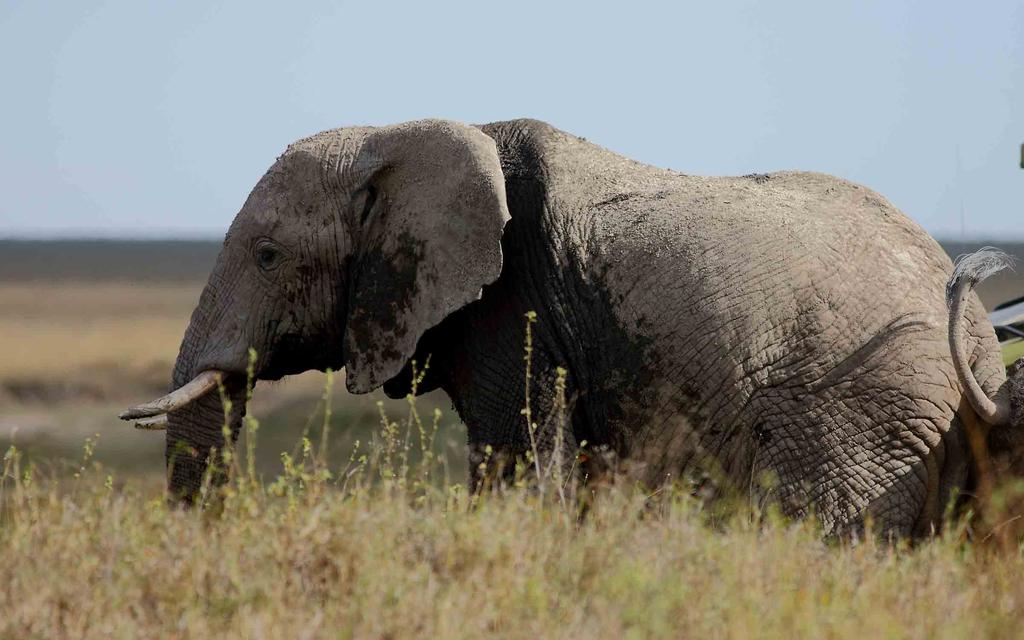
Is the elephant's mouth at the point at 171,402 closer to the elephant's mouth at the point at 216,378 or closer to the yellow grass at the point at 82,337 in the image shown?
the elephant's mouth at the point at 216,378

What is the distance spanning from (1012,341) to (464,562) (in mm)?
5575

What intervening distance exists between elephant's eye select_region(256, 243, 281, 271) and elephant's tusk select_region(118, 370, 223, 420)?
0.56 meters

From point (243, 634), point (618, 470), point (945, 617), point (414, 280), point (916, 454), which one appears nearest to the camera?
point (243, 634)

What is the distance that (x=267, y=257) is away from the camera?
813cm

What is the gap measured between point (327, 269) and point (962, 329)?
302 cm

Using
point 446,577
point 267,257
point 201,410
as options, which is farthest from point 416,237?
point 446,577

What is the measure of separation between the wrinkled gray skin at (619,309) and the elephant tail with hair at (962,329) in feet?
0.58

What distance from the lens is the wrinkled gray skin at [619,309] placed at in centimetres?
689

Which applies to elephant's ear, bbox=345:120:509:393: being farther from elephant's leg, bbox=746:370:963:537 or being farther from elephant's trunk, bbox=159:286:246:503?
elephant's leg, bbox=746:370:963:537

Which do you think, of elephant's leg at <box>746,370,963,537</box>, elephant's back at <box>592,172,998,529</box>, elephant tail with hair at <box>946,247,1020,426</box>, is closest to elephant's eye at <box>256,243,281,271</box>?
elephant's back at <box>592,172,998,529</box>

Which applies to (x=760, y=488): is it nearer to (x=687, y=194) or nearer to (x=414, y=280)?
(x=687, y=194)

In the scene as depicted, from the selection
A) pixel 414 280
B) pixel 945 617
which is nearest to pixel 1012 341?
pixel 414 280

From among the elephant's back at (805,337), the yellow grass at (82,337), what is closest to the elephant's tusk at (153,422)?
the elephant's back at (805,337)

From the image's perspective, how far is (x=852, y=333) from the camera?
6.91 metres
